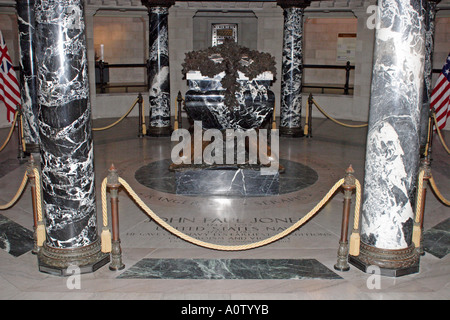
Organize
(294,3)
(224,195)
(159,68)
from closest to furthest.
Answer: (224,195) → (294,3) → (159,68)

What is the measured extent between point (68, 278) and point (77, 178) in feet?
3.13

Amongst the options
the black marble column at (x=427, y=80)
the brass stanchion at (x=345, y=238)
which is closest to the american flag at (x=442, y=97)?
the black marble column at (x=427, y=80)

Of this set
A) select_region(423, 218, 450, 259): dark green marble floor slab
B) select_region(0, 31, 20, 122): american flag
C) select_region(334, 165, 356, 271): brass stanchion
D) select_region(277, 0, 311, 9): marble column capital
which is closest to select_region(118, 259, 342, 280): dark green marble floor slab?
select_region(334, 165, 356, 271): brass stanchion

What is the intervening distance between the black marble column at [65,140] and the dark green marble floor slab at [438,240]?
11.6 ft

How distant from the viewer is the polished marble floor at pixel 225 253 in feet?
15.4

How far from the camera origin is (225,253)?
5.55 metres

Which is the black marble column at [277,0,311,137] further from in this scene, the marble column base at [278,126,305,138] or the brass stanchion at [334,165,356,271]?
the brass stanchion at [334,165,356,271]

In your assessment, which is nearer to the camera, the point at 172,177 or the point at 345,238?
the point at 345,238

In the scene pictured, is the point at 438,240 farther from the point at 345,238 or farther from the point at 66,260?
the point at 66,260

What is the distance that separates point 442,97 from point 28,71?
30.9 ft

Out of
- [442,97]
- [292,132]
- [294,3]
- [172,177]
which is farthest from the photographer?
[442,97]

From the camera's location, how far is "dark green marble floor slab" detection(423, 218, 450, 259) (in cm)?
567

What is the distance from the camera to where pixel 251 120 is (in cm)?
809

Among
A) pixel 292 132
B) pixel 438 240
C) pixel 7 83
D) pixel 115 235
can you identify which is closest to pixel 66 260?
pixel 115 235
